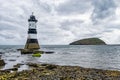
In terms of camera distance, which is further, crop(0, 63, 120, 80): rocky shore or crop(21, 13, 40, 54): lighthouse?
crop(21, 13, 40, 54): lighthouse

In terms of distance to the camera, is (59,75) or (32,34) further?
(32,34)

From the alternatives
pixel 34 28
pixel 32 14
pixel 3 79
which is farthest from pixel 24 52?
pixel 3 79

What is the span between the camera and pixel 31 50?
94688mm

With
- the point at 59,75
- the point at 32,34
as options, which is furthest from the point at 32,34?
the point at 59,75

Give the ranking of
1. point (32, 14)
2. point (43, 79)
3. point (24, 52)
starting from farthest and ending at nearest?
point (32, 14) → point (24, 52) → point (43, 79)

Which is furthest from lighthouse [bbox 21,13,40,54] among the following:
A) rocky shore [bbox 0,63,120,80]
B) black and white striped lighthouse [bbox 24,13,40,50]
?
rocky shore [bbox 0,63,120,80]

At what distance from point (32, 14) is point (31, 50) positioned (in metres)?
16.3

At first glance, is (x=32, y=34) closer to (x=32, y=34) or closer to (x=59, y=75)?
(x=32, y=34)

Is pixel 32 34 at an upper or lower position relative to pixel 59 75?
upper

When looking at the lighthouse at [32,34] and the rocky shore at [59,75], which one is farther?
the lighthouse at [32,34]

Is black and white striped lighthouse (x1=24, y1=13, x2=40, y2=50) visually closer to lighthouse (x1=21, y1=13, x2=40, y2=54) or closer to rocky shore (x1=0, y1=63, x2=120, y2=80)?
lighthouse (x1=21, y1=13, x2=40, y2=54)

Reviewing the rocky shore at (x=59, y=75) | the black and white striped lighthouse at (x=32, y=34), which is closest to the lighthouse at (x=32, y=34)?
the black and white striped lighthouse at (x=32, y=34)

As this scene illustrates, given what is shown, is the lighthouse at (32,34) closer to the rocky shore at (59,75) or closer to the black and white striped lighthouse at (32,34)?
the black and white striped lighthouse at (32,34)

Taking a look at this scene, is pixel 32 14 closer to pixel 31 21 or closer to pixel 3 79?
pixel 31 21
